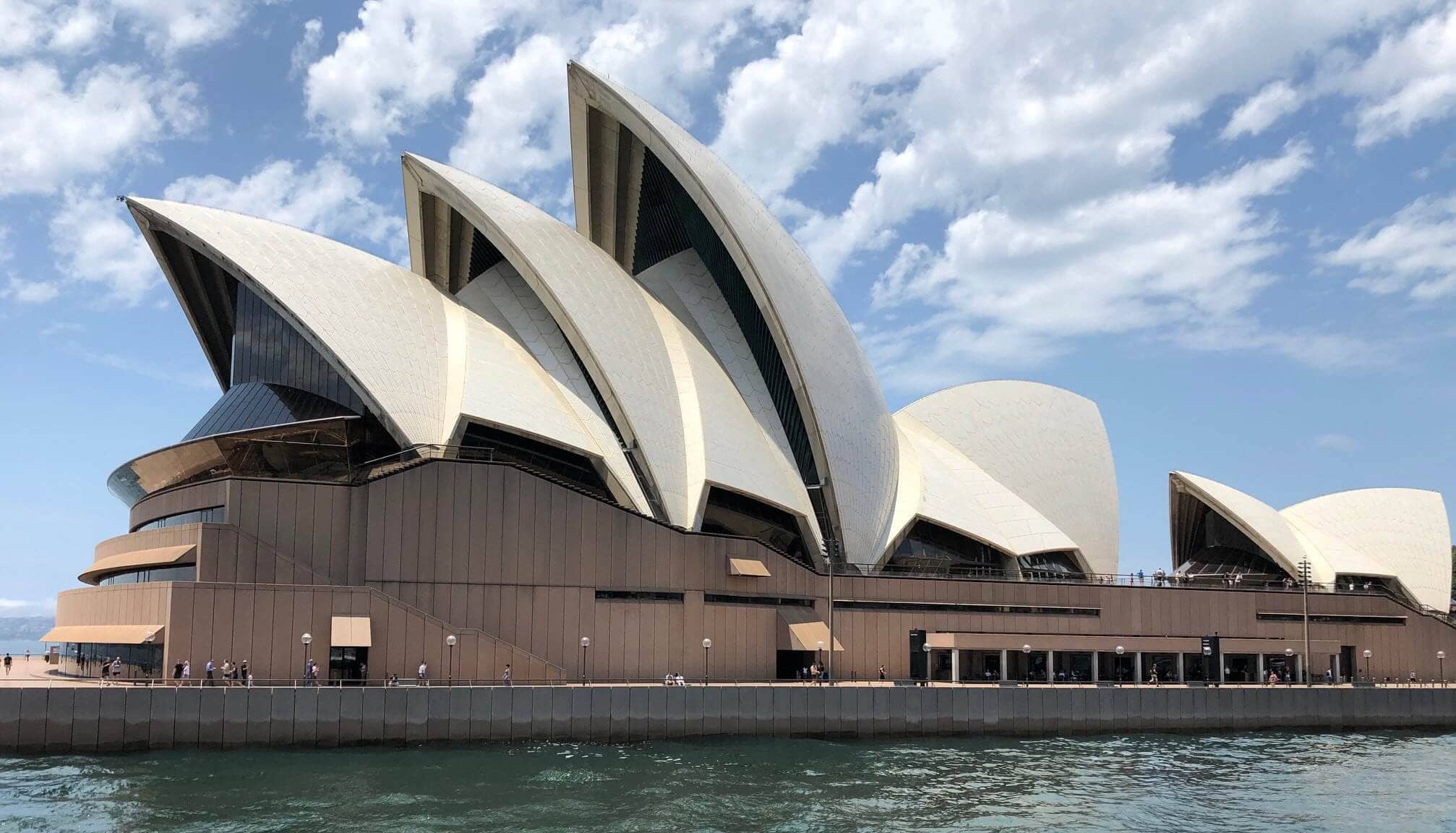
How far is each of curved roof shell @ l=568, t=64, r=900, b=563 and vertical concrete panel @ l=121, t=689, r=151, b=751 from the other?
80.1 feet

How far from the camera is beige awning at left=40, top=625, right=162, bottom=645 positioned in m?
33.9

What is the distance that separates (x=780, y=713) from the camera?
3656 centimetres

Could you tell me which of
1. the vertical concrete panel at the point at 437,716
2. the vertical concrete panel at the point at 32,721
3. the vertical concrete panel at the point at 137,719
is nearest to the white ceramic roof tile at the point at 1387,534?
the vertical concrete panel at the point at 437,716

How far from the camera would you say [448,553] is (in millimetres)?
38000

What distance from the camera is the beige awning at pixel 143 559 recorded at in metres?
35.6

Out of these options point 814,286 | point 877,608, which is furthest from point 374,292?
point 877,608

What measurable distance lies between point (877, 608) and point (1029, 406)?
741 inches

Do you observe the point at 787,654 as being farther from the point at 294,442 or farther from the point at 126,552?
the point at 126,552

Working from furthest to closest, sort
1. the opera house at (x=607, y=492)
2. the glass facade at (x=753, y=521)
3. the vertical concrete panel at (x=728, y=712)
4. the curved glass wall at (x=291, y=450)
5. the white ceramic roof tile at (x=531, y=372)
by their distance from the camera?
1. the glass facade at (x=753, y=521)
2. the white ceramic roof tile at (x=531, y=372)
3. the curved glass wall at (x=291, y=450)
4. the opera house at (x=607, y=492)
5. the vertical concrete panel at (x=728, y=712)

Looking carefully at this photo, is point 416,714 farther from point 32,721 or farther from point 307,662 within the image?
point 32,721

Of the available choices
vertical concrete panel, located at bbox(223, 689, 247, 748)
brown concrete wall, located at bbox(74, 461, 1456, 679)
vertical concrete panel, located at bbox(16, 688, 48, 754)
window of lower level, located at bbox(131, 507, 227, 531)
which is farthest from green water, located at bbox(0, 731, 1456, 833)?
window of lower level, located at bbox(131, 507, 227, 531)

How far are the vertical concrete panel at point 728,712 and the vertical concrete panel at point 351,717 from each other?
387 inches

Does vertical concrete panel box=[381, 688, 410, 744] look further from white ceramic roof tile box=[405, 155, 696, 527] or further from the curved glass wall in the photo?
white ceramic roof tile box=[405, 155, 696, 527]

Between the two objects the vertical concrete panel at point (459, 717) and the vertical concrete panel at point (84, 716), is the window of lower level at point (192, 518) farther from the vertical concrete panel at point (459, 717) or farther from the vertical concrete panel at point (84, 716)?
the vertical concrete panel at point (459, 717)
